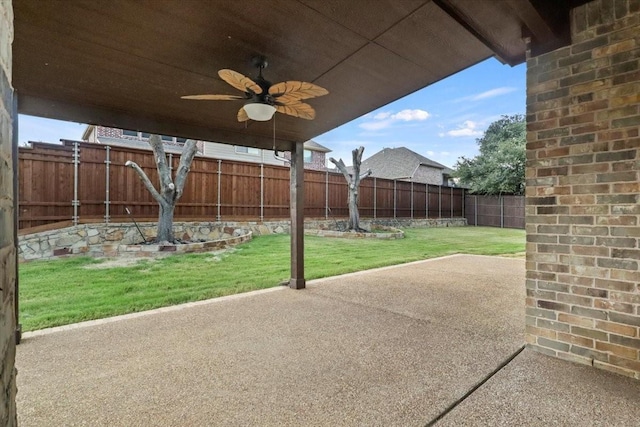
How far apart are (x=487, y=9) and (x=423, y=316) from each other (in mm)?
2770

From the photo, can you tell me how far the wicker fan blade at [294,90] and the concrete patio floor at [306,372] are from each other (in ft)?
6.88

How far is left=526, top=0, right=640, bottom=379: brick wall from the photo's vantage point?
7.11ft

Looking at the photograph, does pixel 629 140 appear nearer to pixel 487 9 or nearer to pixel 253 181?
pixel 487 9

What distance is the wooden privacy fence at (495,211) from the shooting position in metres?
17.5

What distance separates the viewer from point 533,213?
2.59 meters

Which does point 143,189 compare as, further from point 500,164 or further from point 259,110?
point 500,164

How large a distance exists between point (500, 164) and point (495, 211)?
2645 millimetres

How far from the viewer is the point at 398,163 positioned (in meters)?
25.1

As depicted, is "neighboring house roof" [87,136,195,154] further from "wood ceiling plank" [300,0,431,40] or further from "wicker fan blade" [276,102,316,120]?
"wood ceiling plank" [300,0,431,40]

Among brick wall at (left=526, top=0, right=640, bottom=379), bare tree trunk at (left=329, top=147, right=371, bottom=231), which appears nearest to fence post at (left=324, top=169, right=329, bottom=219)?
bare tree trunk at (left=329, top=147, right=371, bottom=231)

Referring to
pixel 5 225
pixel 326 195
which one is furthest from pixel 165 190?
pixel 5 225

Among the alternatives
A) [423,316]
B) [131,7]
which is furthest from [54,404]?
[423,316]

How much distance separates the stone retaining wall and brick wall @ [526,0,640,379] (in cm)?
770

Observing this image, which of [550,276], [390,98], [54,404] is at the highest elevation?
[390,98]
